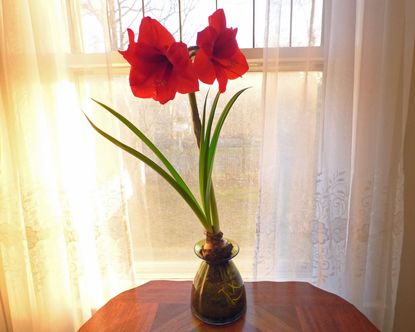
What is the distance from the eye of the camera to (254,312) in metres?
0.81

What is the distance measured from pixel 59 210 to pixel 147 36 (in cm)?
67

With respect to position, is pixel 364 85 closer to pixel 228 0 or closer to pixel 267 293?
pixel 228 0

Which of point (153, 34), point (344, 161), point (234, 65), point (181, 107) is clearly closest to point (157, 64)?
point (153, 34)

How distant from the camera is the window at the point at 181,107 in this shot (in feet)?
2.95

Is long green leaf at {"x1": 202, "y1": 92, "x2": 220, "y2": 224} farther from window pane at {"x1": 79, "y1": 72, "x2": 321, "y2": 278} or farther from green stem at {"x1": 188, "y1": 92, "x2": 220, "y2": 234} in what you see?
window pane at {"x1": 79, "y1": 72, "x2": 321, "y2": 278}

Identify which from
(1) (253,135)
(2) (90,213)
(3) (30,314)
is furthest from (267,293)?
(3) (30,314)

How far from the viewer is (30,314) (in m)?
1.09

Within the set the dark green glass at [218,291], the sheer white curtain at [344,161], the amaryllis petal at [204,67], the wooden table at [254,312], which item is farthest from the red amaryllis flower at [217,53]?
the wooden table at [254,312]

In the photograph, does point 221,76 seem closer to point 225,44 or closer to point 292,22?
point 225,44

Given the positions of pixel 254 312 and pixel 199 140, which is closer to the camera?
pixel 199 140

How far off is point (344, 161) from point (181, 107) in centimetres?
54

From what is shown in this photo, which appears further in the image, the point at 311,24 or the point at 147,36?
the point at 311,24

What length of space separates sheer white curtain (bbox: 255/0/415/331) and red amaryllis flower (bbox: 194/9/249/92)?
0.30m

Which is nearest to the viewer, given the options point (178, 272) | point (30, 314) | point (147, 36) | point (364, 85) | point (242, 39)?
point (147, 36)
